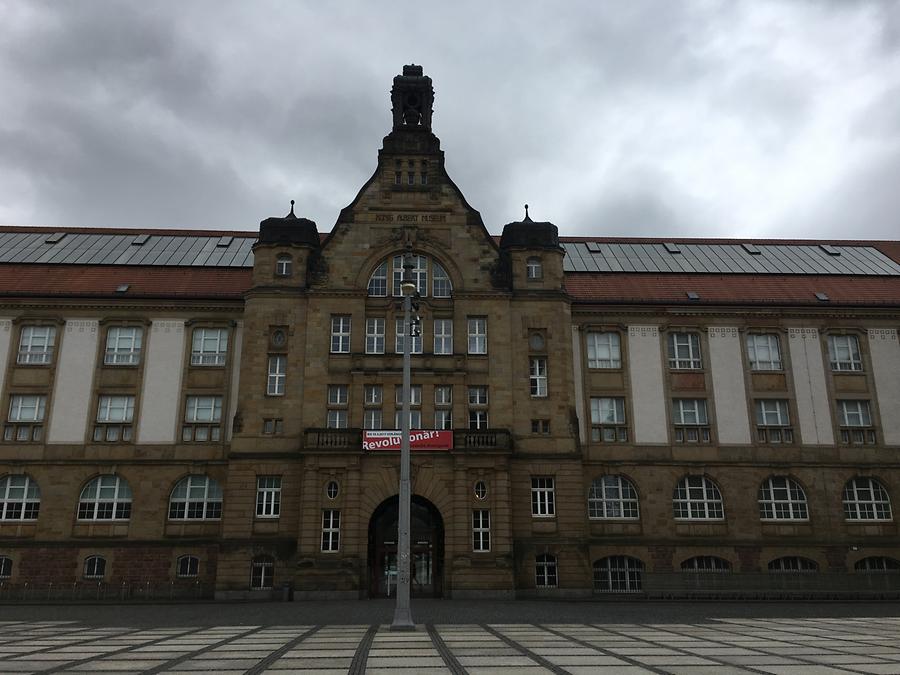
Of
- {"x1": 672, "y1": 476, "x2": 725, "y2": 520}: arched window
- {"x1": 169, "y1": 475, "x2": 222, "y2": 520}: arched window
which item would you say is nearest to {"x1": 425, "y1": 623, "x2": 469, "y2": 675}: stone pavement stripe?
{"x1": 169, "y1": 475, "x2": 222, "y2": 520}: arched window

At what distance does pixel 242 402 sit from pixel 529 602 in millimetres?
19434

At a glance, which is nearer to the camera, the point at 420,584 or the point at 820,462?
the point at 420,584

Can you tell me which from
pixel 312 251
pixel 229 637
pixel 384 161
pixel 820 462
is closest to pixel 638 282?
pixel 820 462

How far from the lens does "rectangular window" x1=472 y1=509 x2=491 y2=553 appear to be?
3888cm

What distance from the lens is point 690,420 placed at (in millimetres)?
44812

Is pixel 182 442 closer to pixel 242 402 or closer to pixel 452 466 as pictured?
pixel 242 402

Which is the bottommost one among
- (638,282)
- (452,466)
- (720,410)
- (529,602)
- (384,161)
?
(529,602)

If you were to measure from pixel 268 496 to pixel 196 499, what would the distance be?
522 cm

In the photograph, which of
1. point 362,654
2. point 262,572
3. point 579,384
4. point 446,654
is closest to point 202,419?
point 262,572

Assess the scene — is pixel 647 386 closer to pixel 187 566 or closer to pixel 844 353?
pixel 844 353

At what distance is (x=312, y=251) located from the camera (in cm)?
4497

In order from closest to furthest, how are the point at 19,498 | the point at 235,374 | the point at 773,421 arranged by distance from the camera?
1. the point at 19,498
2. the point at 235,374
3. the point at 773,421

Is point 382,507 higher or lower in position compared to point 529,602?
higher

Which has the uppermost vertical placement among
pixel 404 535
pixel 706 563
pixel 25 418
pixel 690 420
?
pixel 25 418
